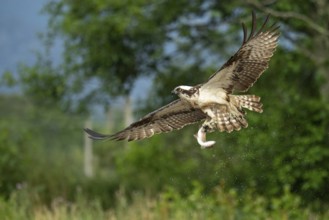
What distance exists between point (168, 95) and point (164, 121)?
10517 millimetres

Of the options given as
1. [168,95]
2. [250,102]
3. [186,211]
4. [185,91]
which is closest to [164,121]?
[185,91]

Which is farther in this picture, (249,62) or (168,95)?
(168,95)

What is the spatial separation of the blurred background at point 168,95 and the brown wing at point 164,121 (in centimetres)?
364

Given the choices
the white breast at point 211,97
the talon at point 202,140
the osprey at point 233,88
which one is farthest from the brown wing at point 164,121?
the talon at point 202,140

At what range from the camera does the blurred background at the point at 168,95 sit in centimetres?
1468

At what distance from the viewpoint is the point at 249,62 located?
8.07 m

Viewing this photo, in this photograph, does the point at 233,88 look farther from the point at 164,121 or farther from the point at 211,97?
the point at 164,121

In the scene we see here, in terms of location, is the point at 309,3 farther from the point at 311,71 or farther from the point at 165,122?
the point at 165,122

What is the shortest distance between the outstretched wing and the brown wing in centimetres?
63

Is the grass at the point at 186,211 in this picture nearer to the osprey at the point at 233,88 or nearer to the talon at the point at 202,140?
the osprey at the point at 233,88

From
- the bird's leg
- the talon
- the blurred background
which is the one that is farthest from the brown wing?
the blurred background

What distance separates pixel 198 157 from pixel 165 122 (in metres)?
9.12

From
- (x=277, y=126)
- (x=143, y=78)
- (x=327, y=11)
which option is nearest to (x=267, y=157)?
(x=277, y=126)

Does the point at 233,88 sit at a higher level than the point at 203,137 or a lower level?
higher
